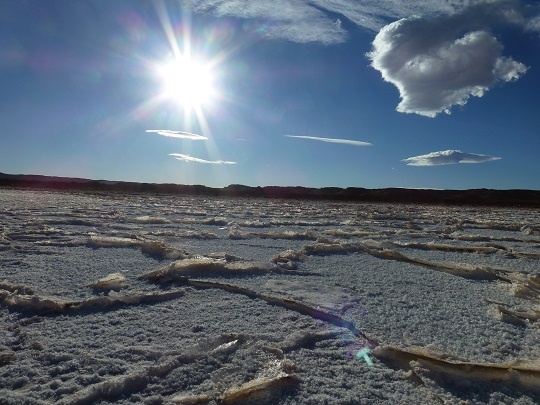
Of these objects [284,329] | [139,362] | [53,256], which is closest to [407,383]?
[284,329]

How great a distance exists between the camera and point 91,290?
196cm

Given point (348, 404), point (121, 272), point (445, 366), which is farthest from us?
point (121, 272)

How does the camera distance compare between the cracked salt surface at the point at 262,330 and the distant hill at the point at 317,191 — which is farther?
the distant hill at the point at 317,191

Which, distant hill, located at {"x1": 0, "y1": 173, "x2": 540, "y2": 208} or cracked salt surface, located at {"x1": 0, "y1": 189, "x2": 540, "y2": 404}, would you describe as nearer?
cracked salt surface, located at {"x1": 0, "y1": 189, "x2": 540, "y2": 404}

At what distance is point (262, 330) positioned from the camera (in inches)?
59.6

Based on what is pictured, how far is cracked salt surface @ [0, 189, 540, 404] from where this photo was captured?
1123mm

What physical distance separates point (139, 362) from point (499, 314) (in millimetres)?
1530

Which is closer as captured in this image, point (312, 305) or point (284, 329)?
point (284, 329)

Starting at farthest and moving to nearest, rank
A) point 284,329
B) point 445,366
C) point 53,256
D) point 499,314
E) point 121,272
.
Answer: point 53,256
point 121,272
point 499,314
point 284,329
point 445,366

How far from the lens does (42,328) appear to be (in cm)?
149

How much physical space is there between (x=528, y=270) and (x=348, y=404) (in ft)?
7.94

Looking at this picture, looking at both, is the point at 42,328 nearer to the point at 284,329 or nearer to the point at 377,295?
the point at 284,329

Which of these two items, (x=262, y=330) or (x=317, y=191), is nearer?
(x=262, y=330)

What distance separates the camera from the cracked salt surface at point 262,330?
1.12 m
